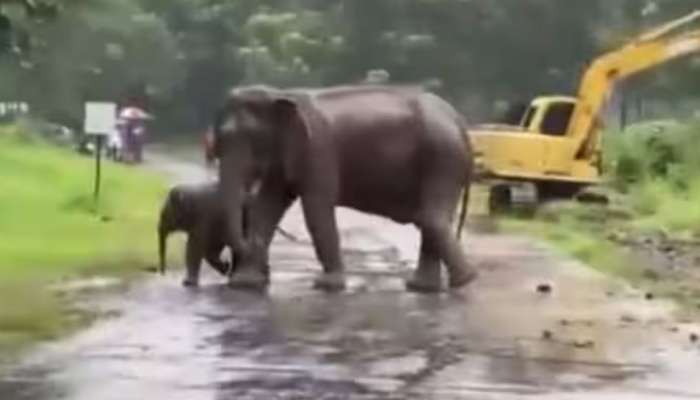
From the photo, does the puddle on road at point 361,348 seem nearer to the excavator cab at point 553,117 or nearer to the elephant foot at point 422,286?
the elephant foot at point 422,286

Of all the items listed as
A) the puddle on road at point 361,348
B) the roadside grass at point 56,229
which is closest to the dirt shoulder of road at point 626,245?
the puddle on road at point 361,348

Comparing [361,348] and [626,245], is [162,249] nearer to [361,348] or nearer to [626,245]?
[361,348]

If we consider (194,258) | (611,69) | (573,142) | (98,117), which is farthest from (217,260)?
(611,69)

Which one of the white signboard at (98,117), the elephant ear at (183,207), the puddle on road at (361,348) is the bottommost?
→ the puddle on road at (361,348)

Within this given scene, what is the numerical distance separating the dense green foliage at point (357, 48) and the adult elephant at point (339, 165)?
28.1 metres

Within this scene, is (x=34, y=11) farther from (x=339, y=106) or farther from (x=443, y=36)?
(x=443, y=36)

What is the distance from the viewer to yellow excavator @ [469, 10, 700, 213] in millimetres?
30188

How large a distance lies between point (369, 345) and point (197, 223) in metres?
4.84

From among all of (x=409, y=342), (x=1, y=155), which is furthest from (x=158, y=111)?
(x=409, y=342)

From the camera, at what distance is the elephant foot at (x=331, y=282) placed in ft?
53.2

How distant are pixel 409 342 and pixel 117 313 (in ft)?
8.17

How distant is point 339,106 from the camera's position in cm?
1708

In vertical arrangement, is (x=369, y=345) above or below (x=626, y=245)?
above

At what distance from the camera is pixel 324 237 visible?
53.8ft
